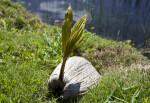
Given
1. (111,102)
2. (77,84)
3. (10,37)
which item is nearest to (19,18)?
(10,37)

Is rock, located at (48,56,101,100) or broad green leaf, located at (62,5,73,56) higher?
broad green leaf, located at (62,5,73,56)

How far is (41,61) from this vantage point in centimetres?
327

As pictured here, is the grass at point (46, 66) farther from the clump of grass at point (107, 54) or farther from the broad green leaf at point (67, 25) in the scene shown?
the broad green leaf at point (67, 25)

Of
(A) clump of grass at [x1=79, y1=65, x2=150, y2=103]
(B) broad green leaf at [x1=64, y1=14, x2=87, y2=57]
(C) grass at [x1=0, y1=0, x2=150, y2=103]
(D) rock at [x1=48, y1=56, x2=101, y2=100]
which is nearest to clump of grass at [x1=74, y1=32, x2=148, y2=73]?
(C) grass at [x1=0, y1=0, x2=150, y2=103]

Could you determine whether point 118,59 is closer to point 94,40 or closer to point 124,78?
point 94,40

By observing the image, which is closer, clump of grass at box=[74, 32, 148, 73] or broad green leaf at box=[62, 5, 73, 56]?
broad green leaf at box=[62, 5, 73, 56]

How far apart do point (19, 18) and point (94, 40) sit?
2.05m

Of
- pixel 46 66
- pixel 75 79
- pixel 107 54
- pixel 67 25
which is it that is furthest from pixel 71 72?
pixel 107 54

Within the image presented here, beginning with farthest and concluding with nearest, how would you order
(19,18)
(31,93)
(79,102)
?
(19,18) → (31,93) → (79,102)

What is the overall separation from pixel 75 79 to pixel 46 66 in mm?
793

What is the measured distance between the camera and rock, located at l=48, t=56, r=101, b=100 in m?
2.51

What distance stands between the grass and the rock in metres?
0.17

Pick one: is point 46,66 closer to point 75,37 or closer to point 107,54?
point 75,37

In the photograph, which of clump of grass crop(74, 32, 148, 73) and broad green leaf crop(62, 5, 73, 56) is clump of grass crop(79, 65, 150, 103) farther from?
clump of grass crop(74, 32, 148, 73)
